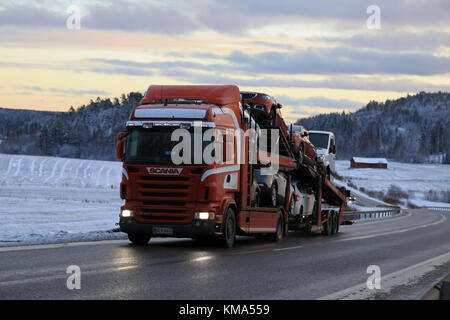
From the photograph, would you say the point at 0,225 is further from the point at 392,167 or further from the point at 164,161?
the point at 392,167

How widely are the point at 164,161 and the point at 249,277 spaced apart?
16.9 feet

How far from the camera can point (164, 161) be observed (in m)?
15.9

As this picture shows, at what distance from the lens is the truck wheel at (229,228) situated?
17.0 meters

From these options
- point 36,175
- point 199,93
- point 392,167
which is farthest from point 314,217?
point 392,167

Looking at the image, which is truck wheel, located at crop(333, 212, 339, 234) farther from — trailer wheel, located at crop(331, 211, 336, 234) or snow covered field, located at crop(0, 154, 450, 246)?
snow covered field, located at crop(0, 154, 450, 246)

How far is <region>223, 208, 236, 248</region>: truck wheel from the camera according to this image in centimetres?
1697

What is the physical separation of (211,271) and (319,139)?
1706cm

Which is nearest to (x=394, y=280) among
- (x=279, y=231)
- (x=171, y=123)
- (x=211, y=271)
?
(x=211, y=271)

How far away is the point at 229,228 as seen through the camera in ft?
56.9

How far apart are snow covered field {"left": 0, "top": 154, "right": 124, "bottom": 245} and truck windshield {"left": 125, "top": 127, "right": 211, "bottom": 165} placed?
130 inches

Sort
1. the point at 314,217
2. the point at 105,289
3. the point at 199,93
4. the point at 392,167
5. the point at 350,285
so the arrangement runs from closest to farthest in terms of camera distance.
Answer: the point at 105,289
the point at 350,285
the point at 199,93
the point at 314,217
the point at 392,167

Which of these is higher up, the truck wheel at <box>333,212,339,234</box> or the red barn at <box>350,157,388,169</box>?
the truck wheel at <box>333,212,339,234</box>

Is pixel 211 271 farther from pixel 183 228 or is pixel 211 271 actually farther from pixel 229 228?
pixel 229 228

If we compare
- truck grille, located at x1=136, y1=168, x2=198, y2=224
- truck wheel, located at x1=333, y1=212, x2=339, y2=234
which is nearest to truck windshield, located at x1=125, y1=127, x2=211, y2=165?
truck grille, located at x1=136, y1=168, x2=198, y2=224
